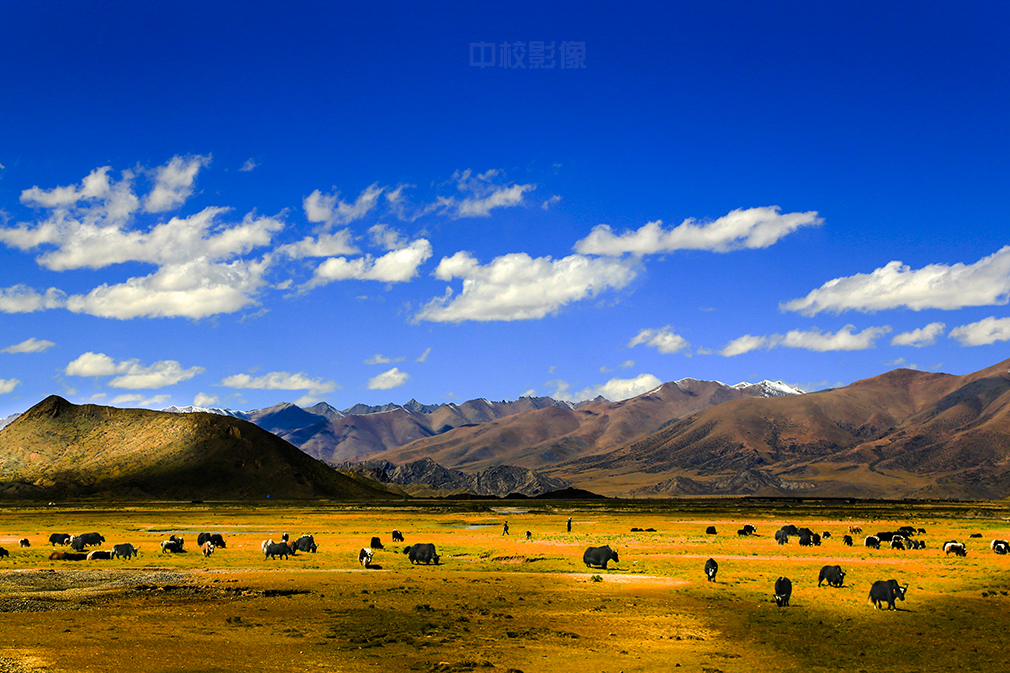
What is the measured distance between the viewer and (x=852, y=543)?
62.2 metres

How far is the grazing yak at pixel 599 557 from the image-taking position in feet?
148

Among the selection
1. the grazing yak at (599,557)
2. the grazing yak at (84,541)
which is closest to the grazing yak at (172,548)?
the grazing yak at (84,541)

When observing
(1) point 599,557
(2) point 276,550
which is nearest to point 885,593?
(1) point 599,557

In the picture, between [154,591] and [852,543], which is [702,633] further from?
[852,543]

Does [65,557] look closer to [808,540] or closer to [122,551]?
[122,551]

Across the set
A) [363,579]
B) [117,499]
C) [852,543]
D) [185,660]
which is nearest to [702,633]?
[185,660]

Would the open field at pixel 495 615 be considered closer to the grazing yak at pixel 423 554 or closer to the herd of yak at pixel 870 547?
the herd of yak at pixel 870 547

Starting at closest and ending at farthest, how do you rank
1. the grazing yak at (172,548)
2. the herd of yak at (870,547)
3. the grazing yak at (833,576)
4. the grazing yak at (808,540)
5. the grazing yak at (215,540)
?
the herd of yak at (870,547) → the grazing yak at (833,576) → the grazing yak at (172,548) → the grazing yak at (215,540) → the grazing yak at (808,540)

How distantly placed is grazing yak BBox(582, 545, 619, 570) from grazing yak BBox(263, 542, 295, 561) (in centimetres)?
1792

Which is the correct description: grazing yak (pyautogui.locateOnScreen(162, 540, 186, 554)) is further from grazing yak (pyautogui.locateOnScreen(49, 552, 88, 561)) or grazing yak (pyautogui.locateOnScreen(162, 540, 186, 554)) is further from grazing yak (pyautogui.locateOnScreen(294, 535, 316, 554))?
grazing yak (pyautogui.locateOnScreen(294, 535, 316, 554))

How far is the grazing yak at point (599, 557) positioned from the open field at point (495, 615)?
1.58 ft

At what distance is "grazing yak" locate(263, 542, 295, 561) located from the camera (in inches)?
1937

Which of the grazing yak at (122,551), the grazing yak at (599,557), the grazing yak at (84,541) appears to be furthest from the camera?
the grazing yak at (84,541)

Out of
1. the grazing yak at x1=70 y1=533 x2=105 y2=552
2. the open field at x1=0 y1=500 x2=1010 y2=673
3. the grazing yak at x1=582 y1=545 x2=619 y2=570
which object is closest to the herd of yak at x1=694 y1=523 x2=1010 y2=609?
the open field at x1=0 y1=500 x2=1010 y2=673
